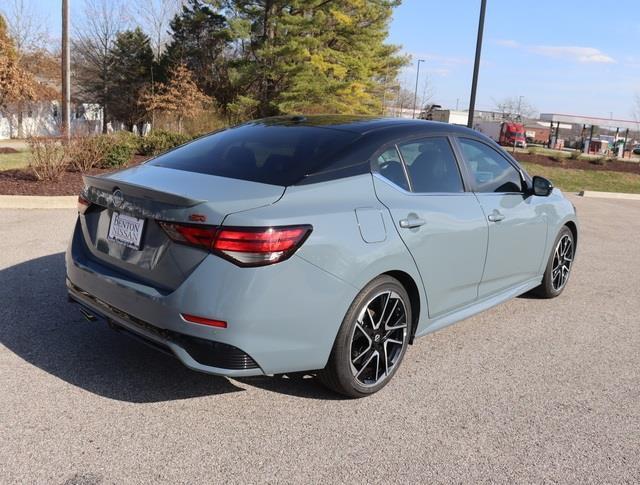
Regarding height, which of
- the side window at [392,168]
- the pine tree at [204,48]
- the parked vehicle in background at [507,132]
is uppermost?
the pine tree at [204,48]

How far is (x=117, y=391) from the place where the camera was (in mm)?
3287

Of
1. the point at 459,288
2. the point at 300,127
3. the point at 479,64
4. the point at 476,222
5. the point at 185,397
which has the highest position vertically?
the point at 479,64

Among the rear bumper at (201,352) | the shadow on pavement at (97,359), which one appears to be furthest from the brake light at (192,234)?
the shadow on pavement at (97,359)

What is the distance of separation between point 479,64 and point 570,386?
41.9ft

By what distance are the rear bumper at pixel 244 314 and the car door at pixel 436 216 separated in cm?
69

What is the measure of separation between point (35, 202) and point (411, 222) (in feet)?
23.6

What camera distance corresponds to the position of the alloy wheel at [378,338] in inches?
132

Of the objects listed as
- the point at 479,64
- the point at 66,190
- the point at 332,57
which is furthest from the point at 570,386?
the point at 332,57

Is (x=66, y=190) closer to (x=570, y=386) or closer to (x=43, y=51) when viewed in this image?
(x=570, y=386)

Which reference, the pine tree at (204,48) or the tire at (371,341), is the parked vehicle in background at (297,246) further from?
the pine tree at (204,48)

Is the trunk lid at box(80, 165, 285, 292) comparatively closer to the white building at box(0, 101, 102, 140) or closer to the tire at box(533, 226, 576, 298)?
the tire at box(533, 226, 576, 298)

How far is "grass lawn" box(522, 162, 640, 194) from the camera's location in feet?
67.2

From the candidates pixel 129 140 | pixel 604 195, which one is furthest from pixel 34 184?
pixel 604 195

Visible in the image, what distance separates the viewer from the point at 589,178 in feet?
74.2
